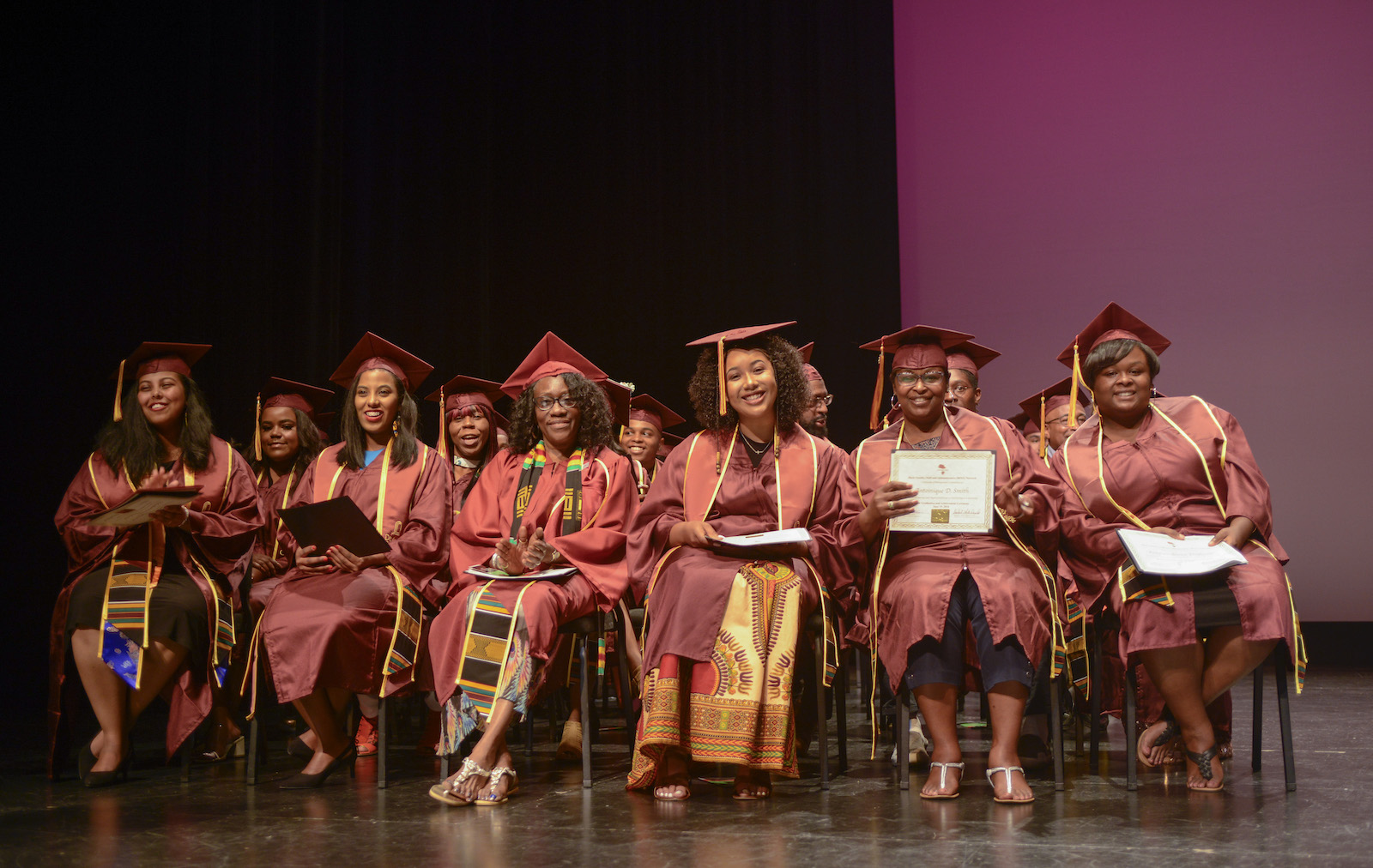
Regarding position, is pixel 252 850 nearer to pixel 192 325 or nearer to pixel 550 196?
pixel 192 325

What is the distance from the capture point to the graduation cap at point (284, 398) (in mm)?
5012

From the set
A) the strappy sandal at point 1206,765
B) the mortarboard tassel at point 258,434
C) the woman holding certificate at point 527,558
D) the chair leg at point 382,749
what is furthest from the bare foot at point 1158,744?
the mortarboard tassel at point 258,434

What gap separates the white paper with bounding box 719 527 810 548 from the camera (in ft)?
10.9

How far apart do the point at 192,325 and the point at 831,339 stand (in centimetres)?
414

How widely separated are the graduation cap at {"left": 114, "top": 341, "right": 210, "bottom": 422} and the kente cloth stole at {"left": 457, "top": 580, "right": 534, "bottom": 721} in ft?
5.53

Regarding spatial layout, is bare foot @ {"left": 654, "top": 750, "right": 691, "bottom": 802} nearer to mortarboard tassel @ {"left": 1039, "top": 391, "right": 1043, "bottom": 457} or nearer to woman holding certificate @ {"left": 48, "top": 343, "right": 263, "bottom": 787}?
→ woman holding certificate @ {"left": 48, "top": 343, "right": 263, "bottom": 787}

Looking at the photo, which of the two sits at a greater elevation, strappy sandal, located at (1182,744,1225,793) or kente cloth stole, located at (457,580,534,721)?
kente cloth stole, located at (457,580,534,721)

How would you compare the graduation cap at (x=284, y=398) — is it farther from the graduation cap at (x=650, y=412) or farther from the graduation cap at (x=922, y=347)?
the graduation cap at (x=922, y=347)

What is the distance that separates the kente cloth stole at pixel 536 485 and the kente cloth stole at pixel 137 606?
117 centimetres

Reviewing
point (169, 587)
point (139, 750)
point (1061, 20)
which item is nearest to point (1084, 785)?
point (169, 587)

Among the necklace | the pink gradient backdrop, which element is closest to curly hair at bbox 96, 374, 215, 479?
the necklace

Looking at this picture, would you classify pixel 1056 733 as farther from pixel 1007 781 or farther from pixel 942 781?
pixel 942 781

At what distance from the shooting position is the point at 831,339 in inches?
301

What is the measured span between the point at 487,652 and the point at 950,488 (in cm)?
158
